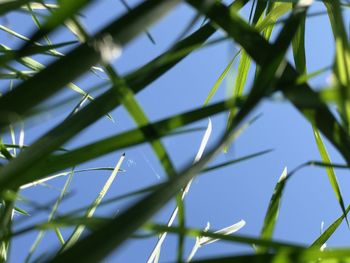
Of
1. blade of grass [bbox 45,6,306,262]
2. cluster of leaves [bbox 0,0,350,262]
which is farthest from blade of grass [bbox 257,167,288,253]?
blade of grass [bbox 45,6,306,262]

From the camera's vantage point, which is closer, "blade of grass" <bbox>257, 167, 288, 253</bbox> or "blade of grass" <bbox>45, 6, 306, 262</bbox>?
"blade of grass" <bbox>45, 6, 306, 262</bbox>

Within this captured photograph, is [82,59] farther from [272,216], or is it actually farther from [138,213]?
[272,216]

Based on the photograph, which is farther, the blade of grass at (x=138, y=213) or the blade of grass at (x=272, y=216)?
the blade of grass at (x=272, y=216)

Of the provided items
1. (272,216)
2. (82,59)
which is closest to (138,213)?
(82,59)

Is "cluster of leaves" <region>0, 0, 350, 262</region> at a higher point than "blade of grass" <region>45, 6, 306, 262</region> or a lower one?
higher

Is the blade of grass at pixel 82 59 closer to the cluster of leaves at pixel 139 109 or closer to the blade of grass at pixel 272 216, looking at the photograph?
the cluster of leaves at pixel 139 109

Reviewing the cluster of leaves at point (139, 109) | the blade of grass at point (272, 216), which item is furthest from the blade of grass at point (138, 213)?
the blade of grass at point (272, 216)

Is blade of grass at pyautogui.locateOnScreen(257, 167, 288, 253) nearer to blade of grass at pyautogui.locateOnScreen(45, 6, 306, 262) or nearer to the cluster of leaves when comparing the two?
the cluster of leaves

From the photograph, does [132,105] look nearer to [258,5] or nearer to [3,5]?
[3,5]

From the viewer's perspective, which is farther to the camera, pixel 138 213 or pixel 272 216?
pixel 272 216

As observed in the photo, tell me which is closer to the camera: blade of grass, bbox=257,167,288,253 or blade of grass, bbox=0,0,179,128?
blade of grass, bbox=0,0,179,128

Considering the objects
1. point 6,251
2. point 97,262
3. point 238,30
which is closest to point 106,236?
point 97,262
